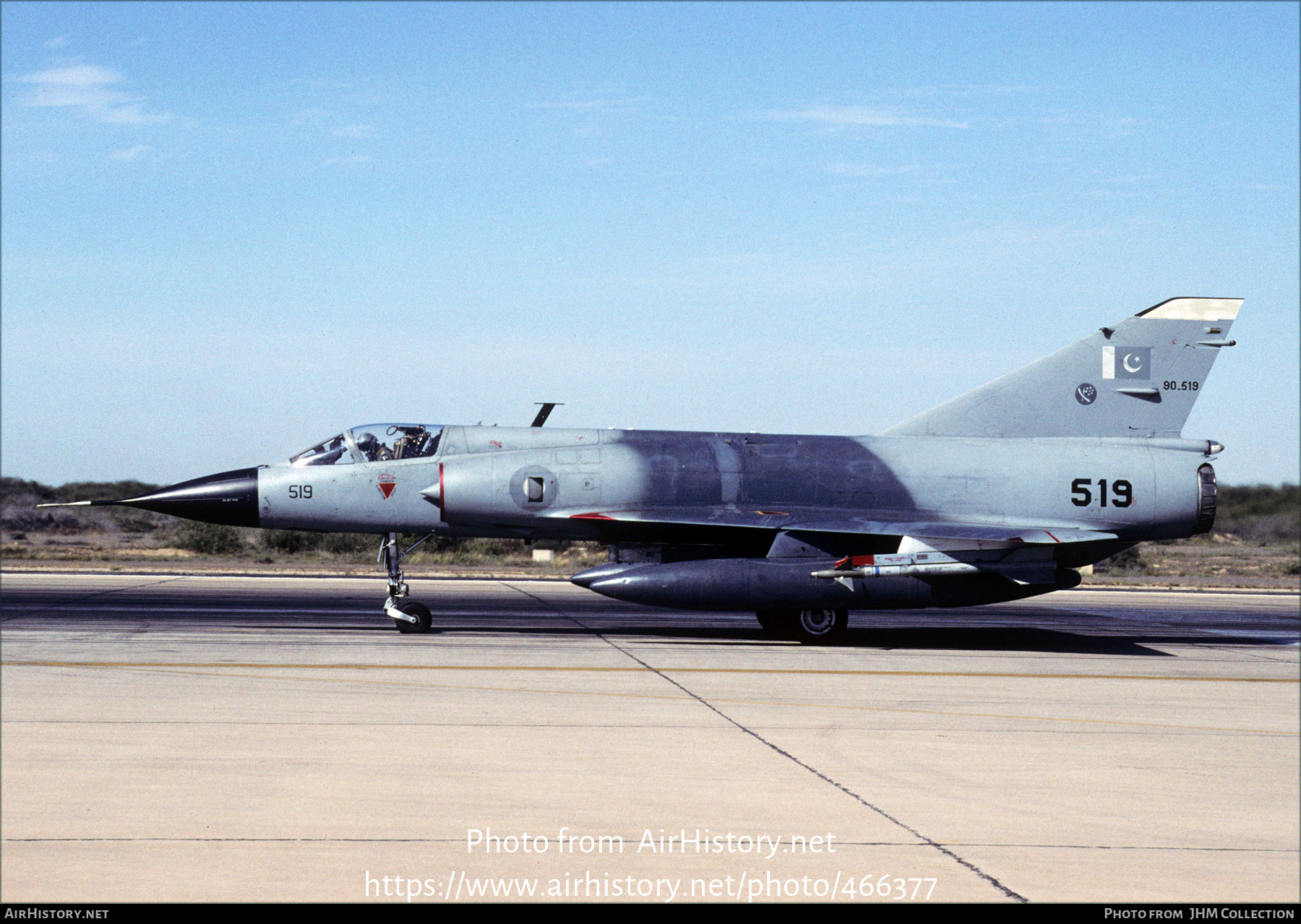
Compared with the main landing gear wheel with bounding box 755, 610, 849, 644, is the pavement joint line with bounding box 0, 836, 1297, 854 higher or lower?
higher

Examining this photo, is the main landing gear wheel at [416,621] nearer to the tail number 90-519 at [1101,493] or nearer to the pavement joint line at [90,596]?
the pavement joint line at [90,596]

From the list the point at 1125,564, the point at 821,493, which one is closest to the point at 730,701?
the point at 821,493

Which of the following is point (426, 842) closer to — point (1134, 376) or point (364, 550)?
point (1134, 376)

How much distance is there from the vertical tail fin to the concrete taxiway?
414 centimetres

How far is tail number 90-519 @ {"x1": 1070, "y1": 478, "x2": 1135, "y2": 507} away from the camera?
61.2 ft

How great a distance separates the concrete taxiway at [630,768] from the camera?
6.15 meters

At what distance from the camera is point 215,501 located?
1769 cm

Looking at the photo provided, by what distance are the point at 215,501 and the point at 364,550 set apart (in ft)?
90.2

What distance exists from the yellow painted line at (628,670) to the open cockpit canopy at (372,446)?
5.12m

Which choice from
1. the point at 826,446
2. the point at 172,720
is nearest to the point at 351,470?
the point at 826,446

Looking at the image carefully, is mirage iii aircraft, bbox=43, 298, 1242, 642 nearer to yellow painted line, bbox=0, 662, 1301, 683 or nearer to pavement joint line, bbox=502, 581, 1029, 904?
yellow painted line, bbox=0, 662, 1301, 683

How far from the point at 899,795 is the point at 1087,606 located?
19.9m

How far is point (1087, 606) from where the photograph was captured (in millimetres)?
26094

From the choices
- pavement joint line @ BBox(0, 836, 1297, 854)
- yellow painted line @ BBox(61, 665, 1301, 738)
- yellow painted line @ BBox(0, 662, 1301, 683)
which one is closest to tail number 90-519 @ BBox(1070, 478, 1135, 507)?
yellow painted line @ BBox(0, 662, 1301, 683)
